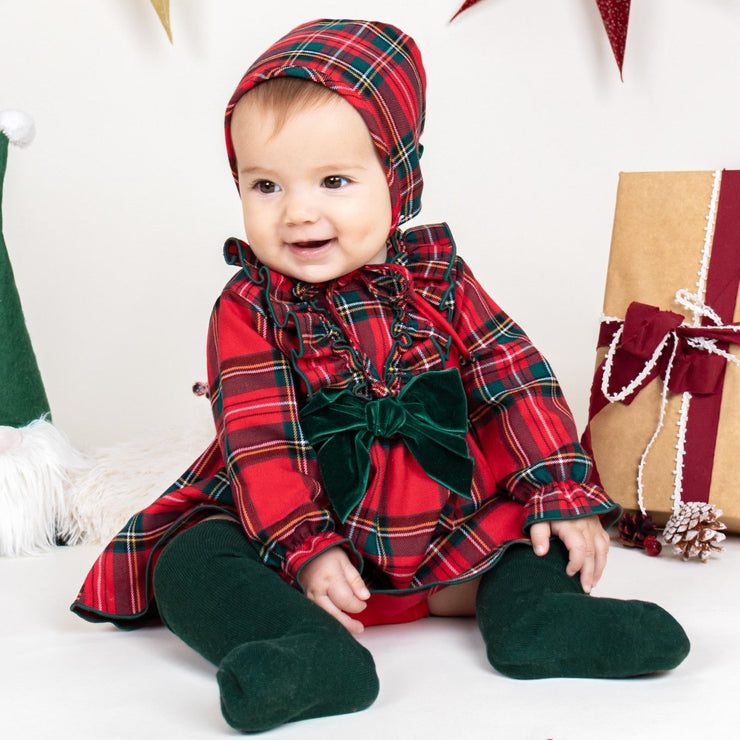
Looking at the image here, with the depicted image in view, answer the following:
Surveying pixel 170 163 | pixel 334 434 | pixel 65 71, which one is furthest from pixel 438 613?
pixel 65 71

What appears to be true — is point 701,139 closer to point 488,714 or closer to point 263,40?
point 263,40

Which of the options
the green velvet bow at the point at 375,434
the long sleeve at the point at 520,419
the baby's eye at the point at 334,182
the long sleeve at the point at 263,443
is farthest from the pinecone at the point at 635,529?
the baby's eye at the point at 334,182

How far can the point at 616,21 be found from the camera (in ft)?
7.01

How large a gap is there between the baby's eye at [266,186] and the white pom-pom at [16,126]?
66 cm

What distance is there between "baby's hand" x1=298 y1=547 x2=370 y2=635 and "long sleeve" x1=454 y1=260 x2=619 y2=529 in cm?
22

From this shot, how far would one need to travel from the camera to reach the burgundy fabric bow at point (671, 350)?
60.8 inches

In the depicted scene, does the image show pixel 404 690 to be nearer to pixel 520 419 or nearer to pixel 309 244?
pixel 520 419

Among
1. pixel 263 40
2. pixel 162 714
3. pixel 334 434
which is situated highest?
pixel 263 40

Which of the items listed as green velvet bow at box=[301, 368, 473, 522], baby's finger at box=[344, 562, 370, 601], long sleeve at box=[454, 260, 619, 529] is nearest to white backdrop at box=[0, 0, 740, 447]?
long sleeve at box=[454, 260, 619, 529]

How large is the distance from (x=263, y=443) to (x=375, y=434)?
12cm

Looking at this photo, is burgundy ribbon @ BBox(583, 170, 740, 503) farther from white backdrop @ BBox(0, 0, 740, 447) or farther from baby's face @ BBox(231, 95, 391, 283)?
white backdrop @ BBox(0, 0, 740, 447)

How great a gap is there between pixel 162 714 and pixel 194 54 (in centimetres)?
153

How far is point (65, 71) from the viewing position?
2.15 meters

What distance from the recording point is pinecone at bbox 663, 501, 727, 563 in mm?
1481
